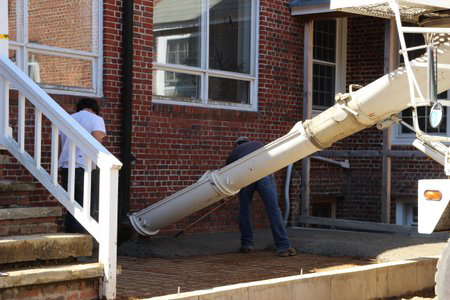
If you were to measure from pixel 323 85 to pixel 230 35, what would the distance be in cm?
330

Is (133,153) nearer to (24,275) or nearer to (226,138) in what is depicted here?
(226,138)

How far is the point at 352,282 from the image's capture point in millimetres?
9602

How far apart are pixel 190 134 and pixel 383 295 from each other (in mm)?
4503

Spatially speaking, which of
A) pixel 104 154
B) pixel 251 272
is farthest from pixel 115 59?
pixel 104 154

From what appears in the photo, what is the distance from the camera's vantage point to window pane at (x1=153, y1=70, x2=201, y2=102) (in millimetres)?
12992

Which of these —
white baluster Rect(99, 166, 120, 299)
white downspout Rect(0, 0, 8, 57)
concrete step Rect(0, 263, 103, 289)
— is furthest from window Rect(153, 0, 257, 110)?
concrete step Rect(0, 263, 103, 289)

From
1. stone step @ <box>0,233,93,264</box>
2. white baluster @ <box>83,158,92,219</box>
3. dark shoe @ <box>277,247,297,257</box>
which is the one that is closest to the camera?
stone step @ <box>0,233,93,264</box>

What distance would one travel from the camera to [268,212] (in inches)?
463

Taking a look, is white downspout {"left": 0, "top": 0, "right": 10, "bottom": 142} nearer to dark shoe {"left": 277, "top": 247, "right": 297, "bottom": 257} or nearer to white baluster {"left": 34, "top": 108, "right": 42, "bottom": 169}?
white baluster {"left": 34, "top": 108, "right": 42, "bottom": 169}

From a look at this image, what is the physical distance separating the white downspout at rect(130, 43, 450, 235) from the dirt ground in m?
0.77

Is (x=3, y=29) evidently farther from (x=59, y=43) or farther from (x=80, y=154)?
(x=59, y=43)

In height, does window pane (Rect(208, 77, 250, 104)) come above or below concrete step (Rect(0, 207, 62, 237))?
above

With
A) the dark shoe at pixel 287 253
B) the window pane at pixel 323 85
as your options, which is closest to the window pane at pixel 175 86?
the dark shoe at pixel 287 253

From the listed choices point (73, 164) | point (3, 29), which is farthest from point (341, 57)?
point (73, 164)
